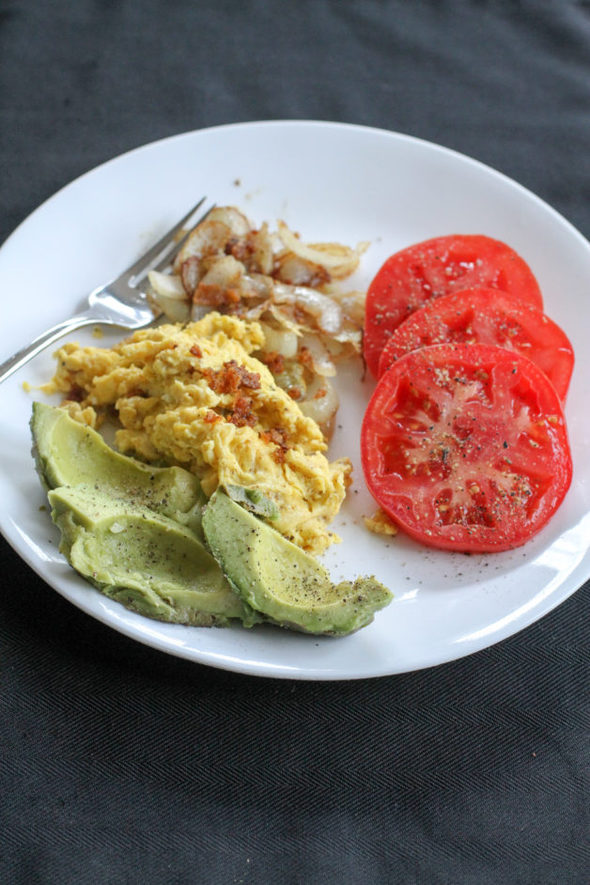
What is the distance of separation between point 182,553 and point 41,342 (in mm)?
1055

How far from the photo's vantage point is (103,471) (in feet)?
9.60

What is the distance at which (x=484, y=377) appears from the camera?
3166mm

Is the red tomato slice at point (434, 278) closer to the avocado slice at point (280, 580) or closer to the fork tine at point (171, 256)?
the fork tine at point (171, 256)

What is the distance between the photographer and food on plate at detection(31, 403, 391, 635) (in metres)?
2.60

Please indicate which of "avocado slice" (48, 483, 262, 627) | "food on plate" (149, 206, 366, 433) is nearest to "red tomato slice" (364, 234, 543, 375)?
"food on plate" (149, 206, 366, 433)

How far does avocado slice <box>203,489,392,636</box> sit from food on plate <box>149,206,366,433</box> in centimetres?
78

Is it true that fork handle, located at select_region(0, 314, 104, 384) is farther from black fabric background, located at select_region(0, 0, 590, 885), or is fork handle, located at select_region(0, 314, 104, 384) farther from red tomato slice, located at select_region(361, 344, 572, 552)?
red tomato slice, located at select_region(361, 344, 572, 552)

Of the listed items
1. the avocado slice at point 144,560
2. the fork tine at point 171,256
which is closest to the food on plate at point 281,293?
the fork tine at point 171,256

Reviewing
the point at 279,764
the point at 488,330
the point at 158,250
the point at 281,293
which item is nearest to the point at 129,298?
the point at 158,250

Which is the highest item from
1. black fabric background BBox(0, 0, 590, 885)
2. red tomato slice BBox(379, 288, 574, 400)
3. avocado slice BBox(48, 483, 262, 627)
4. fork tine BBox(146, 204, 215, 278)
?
red tomato slice BBox(379, 288, 574, 400)

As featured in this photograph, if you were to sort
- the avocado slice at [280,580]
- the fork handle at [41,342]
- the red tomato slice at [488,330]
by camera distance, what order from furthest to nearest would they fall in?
1. the red tomato slice at [488,330]
2. the fork handle at [41,342]
3. the avocado slice at [280,580]

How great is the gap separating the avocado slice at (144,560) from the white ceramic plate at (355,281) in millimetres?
65

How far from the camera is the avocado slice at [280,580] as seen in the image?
2.57 m

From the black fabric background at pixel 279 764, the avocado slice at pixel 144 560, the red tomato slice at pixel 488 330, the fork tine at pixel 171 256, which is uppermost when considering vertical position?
the red tomato slice at pixel 488 330
